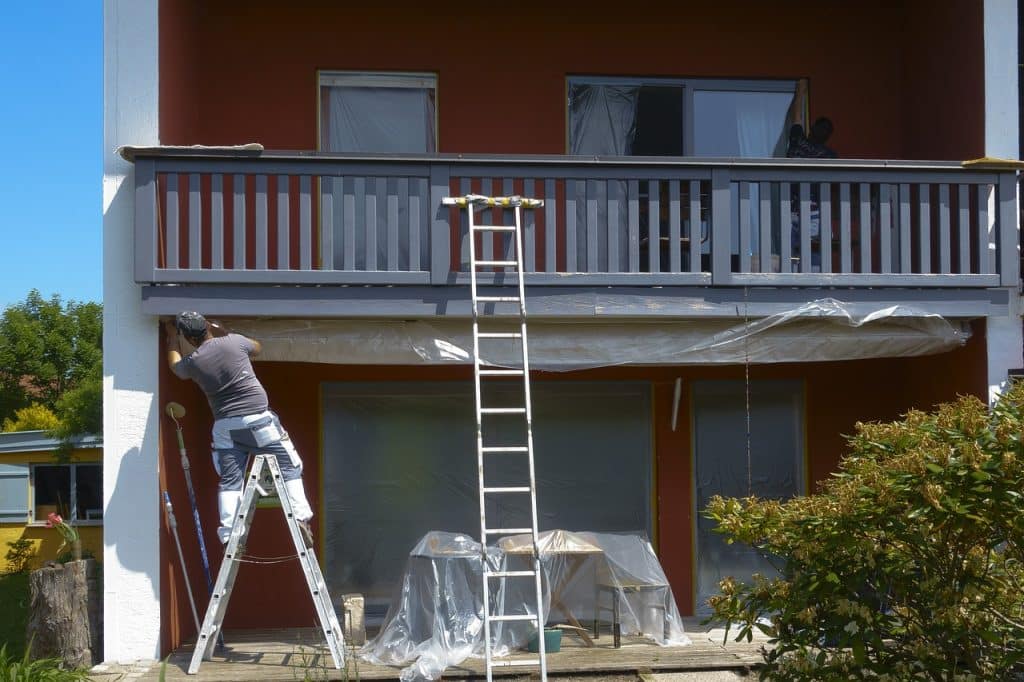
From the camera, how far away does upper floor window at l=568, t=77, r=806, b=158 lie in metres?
9.68

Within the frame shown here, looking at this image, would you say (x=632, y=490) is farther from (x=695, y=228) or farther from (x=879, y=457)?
(x=879, y=457)

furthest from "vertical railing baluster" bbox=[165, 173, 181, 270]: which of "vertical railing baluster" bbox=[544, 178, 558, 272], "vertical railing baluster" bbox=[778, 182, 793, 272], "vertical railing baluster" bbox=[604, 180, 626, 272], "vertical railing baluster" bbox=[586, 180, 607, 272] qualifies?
"vertical railing baluster" bbox=[778, 182, 793, 272]

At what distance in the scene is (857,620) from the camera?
4602 mm

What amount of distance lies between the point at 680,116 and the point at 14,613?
306 inches

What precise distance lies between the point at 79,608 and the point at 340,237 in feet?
11.0

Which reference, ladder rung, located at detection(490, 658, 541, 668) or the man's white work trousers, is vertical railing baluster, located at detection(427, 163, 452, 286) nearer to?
the man's white work trousers

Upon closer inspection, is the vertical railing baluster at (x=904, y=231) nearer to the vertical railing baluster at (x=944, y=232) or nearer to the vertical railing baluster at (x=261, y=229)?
the vertical railing baluster at (x=944, y=232)

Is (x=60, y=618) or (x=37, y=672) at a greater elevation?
(x=60, y=618)

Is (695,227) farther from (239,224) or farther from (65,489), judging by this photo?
(65,489)

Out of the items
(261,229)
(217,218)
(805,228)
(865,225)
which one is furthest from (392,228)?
(865,225)

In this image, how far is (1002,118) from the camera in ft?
26.9

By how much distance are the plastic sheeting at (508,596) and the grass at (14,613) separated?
263cm

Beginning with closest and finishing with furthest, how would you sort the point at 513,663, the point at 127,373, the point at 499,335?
the point at 513,663 → the point at 499,335 → the point at 127,373

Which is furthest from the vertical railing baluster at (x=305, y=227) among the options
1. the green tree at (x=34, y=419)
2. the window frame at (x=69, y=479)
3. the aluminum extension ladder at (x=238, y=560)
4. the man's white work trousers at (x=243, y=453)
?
the green tree at (x=34, y=419)
